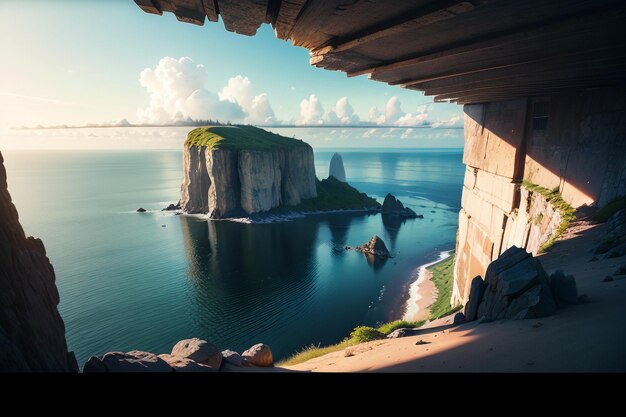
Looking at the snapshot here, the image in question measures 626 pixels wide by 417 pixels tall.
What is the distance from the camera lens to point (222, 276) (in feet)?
147

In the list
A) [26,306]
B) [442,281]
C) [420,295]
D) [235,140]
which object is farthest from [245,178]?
[26,306]

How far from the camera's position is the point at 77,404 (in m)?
1.93

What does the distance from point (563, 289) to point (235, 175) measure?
8131 cm

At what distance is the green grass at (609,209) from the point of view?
895 cm

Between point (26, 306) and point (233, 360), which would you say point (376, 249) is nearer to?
point (233, 360)

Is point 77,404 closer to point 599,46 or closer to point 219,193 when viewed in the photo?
point 599,46

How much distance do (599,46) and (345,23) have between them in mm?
4767

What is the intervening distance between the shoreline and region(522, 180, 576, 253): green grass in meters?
20.1

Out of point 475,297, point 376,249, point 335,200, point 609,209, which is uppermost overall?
point 609,209

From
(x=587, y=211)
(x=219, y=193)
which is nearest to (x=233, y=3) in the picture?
(x=587, y=211)

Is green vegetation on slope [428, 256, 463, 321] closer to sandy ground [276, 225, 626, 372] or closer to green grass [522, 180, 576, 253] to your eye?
green grass [522, 180, 576, 253]

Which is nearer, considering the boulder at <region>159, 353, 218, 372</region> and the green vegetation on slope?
the boulder at <region>159, 353, 218, 372</region>

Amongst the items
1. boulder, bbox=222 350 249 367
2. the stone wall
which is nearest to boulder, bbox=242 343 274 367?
boulder, bbox=222 350 249 367

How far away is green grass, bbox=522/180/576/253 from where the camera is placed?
9.61 metres
